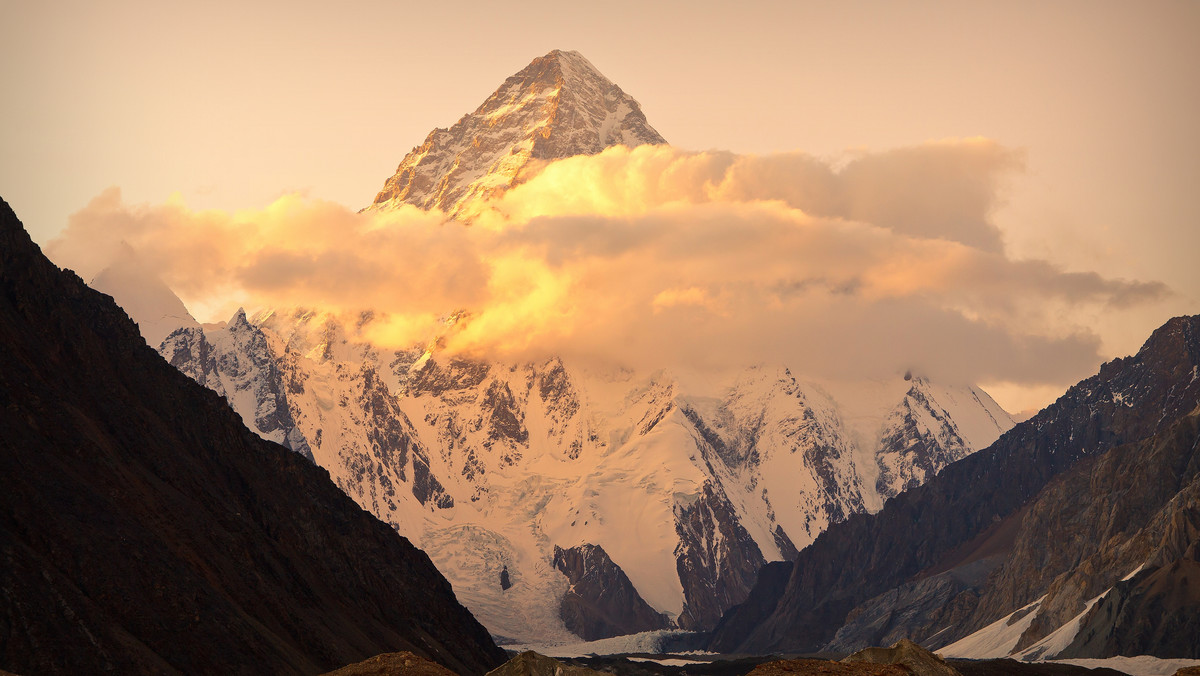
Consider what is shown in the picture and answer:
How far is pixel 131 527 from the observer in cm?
14788

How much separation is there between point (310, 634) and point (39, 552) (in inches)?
1488

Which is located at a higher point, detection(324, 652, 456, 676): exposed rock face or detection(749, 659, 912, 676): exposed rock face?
detection(324, 652, 456, 676): exposed rock face

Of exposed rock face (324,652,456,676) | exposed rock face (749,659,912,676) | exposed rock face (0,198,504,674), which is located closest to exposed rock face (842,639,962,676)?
exposed rock face (749,659,912,676)

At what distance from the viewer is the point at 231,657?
141000 millimetres

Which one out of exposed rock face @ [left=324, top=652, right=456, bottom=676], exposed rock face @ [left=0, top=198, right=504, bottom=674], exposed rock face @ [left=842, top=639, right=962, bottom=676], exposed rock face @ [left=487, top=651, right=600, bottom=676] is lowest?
exposed rock face @ [left=842, top=639, right=962, bottom=676]

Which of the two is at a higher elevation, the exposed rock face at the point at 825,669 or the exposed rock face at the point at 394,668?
the exposed rock face at the point at 394,668

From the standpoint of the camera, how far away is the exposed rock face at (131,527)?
426 ft

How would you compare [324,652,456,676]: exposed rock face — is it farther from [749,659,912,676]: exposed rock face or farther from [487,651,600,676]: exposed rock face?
[749,659,912,676]: exposed rock face

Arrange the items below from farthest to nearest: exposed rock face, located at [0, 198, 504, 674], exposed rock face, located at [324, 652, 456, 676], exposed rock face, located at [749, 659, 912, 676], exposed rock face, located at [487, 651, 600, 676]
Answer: exposed rock face, located at [0, 198, 504, 674], exposed rock face, located at [487, 651, 600, 676], exposed rock face, located at [324, 652, 456, 676], exposed rock face, located at [749, 659, 912, 676]

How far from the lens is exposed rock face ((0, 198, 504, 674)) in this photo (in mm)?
129750

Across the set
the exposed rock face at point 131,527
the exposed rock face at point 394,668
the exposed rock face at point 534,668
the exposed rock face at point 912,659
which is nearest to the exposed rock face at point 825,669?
the exposed rock face at point 912,659

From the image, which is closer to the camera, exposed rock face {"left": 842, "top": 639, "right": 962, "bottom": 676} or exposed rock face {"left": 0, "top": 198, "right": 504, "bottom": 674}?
exposed rock face {"left": 842, "top": 639, "right": 962, "bottom": 676}

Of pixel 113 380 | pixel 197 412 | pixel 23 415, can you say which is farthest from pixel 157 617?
pixel 197 412

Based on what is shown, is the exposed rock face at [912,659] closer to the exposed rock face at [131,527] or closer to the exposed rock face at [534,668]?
the exposed rock face at [534,668]
